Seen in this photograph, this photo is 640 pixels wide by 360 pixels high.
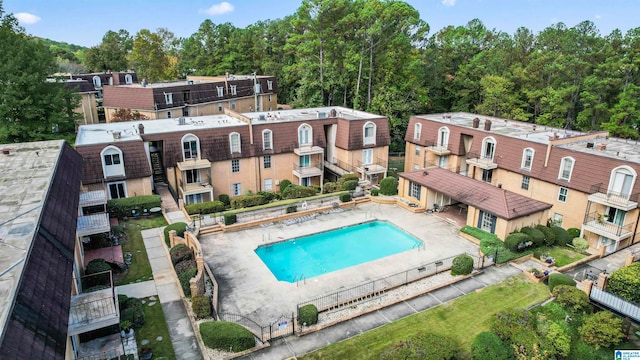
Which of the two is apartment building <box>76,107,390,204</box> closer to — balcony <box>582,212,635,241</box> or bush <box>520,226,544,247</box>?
bush <box>520,226,544,247</box>

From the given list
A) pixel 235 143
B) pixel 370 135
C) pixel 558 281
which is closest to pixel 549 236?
pixel 558 281

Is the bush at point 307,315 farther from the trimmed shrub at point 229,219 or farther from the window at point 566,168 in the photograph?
the window at point 566,168

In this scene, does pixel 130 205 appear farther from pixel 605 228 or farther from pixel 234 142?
pixel 605 228

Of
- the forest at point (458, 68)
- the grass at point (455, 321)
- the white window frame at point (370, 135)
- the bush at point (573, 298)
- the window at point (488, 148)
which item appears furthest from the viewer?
the forest at point (458, 68)

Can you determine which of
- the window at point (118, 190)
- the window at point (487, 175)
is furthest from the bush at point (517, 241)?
the window at point (118, 190)

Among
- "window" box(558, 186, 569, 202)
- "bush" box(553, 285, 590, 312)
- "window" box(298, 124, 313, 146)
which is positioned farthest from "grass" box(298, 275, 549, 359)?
"window" box(298, 124, 313, 146)

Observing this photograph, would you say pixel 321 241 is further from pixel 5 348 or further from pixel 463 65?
pixel 463 65
